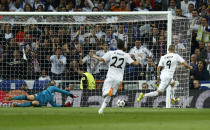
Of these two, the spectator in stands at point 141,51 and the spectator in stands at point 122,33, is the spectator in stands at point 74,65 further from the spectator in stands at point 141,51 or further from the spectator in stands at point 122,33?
the spectator in stands at point 141,51

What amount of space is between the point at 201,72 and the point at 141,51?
2.38 metres

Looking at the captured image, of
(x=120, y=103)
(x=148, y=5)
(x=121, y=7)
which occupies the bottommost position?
(x=120, y=103)

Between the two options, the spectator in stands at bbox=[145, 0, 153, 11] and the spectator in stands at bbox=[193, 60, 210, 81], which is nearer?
the spectator in stands at bbox=[193, 60, 210, 81]

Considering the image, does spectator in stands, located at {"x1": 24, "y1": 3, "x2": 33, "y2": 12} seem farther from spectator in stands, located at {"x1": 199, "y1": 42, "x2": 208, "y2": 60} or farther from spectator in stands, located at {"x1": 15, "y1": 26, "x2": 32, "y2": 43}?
spectator in stands, located at {"x1": 199, "y1": 42, "x2": 208, "y2": 60}

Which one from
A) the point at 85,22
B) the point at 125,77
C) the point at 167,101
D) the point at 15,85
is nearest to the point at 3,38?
the point at 15,85

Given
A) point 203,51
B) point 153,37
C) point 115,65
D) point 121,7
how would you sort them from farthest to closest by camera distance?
1. point 121,7
2. point 203,51
3. point 153,37
4. point 115,65

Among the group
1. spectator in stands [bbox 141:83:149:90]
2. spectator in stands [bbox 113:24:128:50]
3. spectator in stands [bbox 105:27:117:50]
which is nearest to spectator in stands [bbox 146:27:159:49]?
spectator in stands [bbox 113:24:128:50]

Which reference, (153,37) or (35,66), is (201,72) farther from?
(35,66)

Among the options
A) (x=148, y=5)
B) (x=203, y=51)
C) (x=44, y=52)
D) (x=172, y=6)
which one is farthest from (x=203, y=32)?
(x=44, y=52)

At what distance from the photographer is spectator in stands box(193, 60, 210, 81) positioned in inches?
778

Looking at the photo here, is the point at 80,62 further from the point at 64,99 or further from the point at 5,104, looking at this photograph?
the point at 5,104

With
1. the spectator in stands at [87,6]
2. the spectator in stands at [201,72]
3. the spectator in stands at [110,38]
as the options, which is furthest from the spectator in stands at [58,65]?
the spectator in stands at [201,72]

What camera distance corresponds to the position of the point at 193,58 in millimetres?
20328

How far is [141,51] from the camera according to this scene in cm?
→ 1964
